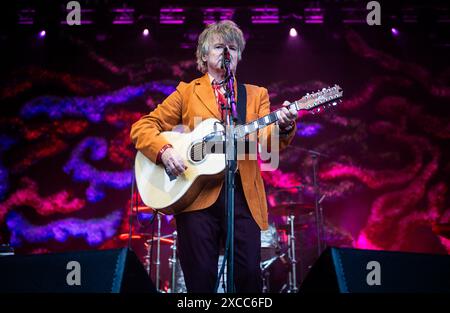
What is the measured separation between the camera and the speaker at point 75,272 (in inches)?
71.8

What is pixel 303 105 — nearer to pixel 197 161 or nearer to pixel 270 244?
pixel 197 161

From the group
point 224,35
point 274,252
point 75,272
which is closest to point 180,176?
point 224,35

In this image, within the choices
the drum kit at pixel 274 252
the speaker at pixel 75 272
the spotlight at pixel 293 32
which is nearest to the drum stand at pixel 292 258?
the drum kit at pixel 274 252

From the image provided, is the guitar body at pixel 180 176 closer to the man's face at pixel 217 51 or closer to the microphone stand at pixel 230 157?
the microphone stand at pixel 230 157

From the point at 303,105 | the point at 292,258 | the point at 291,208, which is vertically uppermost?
the point at 291,208

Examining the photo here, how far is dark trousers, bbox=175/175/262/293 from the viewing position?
110 inches

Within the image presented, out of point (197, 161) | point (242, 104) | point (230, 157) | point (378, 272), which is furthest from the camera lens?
point (242, 104)

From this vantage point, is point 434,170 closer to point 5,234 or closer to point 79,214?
point 79,214

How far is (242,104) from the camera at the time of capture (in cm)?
327

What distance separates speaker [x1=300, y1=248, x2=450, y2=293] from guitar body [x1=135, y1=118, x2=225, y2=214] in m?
1.18

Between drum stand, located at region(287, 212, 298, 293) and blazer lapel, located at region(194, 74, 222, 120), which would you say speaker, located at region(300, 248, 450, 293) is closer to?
blazer lapel, located at region(194, 74, 222, 120)

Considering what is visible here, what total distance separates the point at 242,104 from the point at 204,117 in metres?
0.27

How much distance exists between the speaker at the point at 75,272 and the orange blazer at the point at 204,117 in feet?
3.40

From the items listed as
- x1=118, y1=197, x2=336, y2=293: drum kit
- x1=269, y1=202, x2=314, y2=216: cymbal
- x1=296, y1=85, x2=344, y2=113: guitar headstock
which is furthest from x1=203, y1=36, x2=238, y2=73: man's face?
x1=269, y1=202, x2=314, y2=216: cymbal
